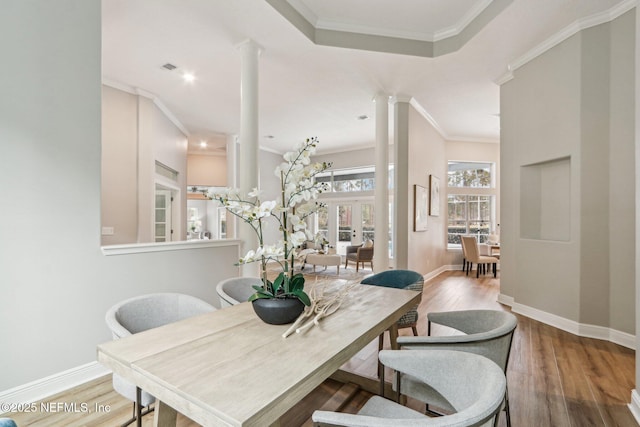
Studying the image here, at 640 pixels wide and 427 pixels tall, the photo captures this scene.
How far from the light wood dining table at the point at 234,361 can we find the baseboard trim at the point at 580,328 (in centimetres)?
296

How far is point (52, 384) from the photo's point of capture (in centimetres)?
208

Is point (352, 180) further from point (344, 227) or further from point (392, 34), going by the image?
point (392, 34)

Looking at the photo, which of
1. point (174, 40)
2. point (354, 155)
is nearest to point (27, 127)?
point (174, 40)

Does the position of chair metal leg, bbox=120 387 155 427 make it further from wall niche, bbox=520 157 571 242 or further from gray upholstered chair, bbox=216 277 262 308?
wall niche, bbox=520 157 571 242

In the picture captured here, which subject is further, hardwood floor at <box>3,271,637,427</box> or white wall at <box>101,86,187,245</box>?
white wall at <box>101,86,187,245</box>

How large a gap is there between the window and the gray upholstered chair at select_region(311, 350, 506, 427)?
7.13 metres

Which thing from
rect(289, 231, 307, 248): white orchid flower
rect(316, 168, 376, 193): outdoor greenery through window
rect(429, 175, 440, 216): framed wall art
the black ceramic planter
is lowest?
the black ceramic planter

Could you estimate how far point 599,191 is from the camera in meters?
3.17

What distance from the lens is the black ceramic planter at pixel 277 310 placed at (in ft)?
4.56

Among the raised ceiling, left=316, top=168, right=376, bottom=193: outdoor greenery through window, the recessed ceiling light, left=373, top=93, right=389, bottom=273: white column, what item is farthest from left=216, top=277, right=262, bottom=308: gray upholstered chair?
left=316, top=168, right=376, bottom=193: outdoor greenery through window

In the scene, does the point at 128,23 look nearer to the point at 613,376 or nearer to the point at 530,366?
the point at 530,366

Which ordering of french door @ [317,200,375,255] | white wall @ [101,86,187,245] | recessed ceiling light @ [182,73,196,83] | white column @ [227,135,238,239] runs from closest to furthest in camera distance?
recessed ceiling light @ [182,73,196,83], white wall @ [101,86,187,245], white column @ [227,135,238,239], french door @ [317,200,375,255]

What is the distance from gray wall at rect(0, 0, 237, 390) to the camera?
194cm

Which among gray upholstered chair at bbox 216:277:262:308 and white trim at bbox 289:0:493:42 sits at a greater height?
white trim at bbox 289:0:493:42
